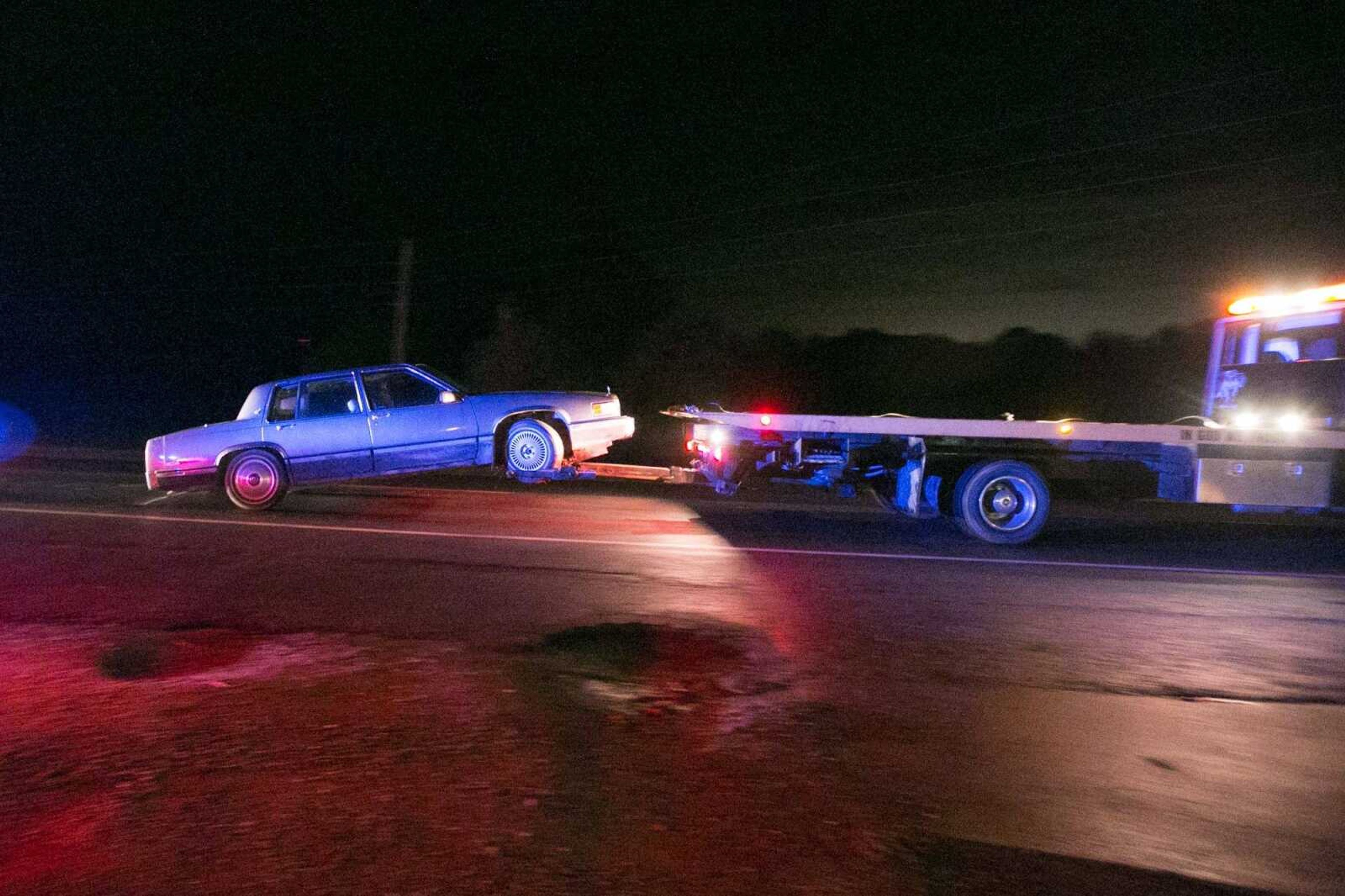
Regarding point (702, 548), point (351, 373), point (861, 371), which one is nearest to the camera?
point (702, 548)

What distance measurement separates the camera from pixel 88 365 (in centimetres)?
4572

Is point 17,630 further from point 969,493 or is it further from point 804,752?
point 969,493

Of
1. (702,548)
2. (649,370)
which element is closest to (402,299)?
(649,370)

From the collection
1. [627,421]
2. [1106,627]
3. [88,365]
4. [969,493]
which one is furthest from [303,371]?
[1106,627]

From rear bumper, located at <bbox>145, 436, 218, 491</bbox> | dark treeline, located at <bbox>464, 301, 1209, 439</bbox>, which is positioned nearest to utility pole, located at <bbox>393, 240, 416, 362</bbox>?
dark treeline, located at <bbox>464, 301, 1209, 439</bbox>

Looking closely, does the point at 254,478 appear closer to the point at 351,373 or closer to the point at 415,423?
the point at 351,373

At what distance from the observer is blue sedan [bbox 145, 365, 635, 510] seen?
41.1ft

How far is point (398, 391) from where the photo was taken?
12.8m

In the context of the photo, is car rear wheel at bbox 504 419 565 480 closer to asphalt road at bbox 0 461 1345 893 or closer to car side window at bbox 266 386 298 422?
asphalt road at bbox 0 461 1345 893

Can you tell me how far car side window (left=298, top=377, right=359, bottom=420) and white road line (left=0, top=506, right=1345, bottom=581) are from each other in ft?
4.65

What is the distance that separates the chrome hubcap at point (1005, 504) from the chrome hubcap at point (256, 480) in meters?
8.34

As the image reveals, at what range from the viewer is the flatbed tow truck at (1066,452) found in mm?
11336

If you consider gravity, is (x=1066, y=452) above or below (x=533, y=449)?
above

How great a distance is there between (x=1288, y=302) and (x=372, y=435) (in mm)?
10794
